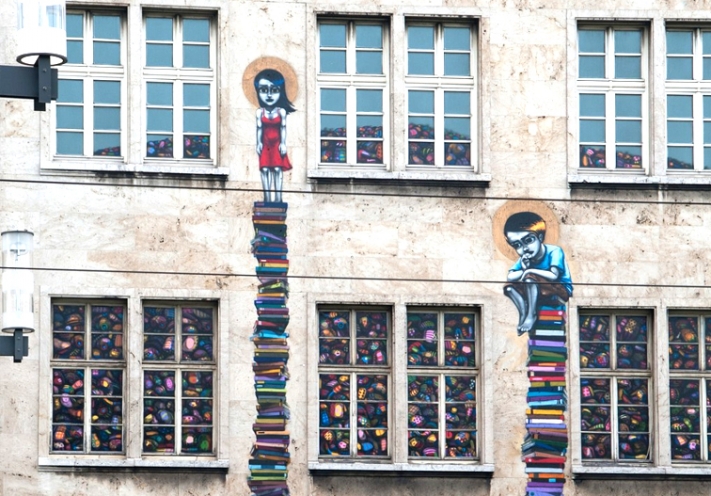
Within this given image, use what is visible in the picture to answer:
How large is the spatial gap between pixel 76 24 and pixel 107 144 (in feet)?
5.52

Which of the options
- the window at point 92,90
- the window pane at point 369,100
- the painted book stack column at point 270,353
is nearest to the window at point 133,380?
the painted book stack column at point 270,353

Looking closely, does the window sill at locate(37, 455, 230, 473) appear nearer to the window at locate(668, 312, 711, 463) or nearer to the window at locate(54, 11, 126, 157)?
the window at locate(54, 11, 126, 157)

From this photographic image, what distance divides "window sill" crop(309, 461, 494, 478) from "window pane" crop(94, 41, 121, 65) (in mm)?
6037

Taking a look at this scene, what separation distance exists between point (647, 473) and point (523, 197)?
4064 millimetres

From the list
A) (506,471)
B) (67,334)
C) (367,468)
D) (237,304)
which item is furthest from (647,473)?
(67,334)

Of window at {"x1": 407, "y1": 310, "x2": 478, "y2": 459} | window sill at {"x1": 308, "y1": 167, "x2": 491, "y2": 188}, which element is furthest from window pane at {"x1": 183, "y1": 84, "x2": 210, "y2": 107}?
window at {"x1": 407, "y1": 310, "x2": 478, "y2": 459}

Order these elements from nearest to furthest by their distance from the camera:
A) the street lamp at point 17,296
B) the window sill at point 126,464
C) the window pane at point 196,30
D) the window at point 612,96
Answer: the street lamp at point 17,296
the window sill at point 126,464
the window pane at point 196,30
the window at point 612,96

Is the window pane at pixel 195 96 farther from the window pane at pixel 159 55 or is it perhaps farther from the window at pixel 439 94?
the window at pixel 439 94

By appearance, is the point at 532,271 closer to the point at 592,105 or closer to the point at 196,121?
the point at 592,105

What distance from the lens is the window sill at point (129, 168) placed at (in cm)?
2638

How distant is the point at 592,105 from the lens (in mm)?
27922

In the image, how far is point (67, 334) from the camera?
86.5ft

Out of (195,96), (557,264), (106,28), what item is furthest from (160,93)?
(557,264)

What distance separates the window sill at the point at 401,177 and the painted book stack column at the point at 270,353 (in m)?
0.70
